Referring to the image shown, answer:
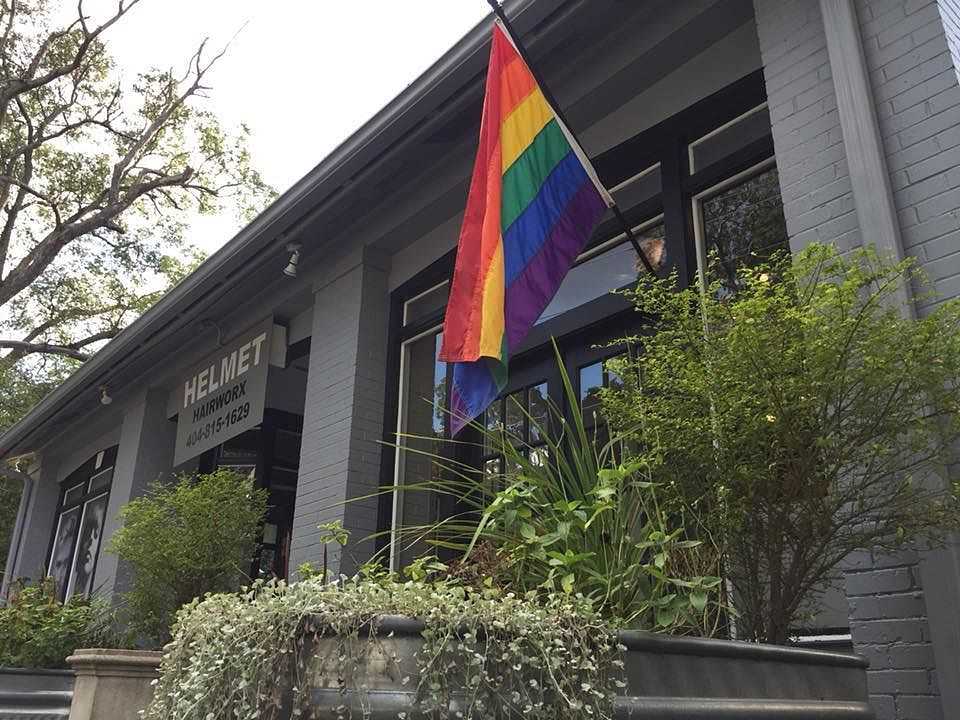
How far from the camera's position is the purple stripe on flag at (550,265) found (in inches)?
115

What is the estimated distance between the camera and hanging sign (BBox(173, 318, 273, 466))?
22.6ft

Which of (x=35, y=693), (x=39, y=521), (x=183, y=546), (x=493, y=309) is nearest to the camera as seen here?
(x=493, y=309)

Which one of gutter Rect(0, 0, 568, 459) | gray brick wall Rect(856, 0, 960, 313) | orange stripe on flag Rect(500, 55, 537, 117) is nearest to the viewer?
gray brick wall Rect(856, 0, 960, 313)

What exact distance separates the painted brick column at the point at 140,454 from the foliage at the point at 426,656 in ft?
23.8

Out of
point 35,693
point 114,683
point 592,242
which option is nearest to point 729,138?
point 592,242

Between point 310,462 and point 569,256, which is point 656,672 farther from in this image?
point 310,462

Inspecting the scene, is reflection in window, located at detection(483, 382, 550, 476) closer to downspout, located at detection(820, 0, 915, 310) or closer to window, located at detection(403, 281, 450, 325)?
window, located at detection(403, 281, 450, 325)

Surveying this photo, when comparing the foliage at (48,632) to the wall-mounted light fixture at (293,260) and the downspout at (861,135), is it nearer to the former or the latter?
the wall-mounted light fixture at (293,260)

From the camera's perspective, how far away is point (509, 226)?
304cm

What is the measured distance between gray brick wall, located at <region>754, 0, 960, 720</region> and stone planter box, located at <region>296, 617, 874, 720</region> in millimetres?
482

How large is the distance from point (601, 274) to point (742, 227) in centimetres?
105

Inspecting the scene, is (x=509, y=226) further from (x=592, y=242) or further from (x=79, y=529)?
(x=79, y=529)

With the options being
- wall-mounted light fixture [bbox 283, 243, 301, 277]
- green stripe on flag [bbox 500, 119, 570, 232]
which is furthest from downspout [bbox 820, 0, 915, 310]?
wall-mounted light fixture [bbox 283, 243, 301, 277]

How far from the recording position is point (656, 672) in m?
1.72
